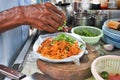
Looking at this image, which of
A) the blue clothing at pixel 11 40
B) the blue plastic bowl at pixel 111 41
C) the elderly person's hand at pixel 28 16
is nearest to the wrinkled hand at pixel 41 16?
the elderly person's hand at pixel 28 16

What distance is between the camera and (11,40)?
1.15 metres

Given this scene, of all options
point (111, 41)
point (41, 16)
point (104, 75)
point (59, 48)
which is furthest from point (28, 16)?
point (111, 41)

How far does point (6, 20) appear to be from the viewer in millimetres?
956

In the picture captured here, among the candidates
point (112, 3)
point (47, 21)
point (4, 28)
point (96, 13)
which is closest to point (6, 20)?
point (4, 28)

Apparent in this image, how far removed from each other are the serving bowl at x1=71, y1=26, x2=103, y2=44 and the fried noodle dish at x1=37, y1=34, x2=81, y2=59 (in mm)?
171

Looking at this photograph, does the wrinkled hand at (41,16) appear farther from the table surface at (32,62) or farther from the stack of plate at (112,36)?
the stack of plate at (112,36)

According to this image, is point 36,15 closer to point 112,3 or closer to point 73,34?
point 73,34

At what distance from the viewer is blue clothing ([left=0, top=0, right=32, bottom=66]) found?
1.05 m

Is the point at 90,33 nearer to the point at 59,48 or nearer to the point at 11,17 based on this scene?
the point at 59,48

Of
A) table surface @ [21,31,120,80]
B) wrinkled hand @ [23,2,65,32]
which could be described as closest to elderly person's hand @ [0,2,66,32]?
wrinkled hand @ [23,2,65,32]

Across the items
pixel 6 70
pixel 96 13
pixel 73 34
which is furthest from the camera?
pixel 96 13

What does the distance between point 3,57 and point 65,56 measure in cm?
33

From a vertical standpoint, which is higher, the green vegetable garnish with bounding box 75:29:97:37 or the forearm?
the forearm

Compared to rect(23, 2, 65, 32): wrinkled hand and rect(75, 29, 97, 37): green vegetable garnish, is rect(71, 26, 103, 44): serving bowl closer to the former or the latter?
rect(75, 29, 97, 37): green vegetable garnish
